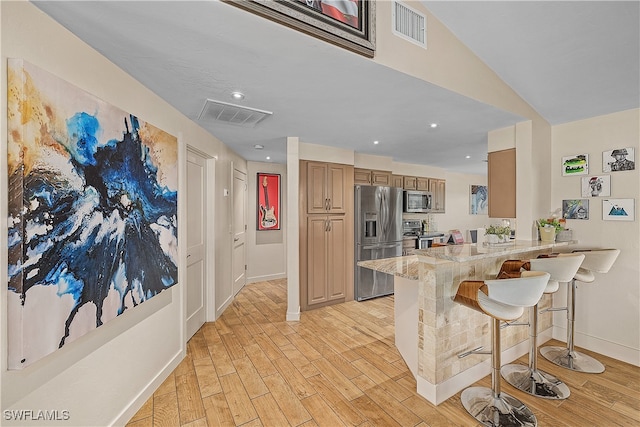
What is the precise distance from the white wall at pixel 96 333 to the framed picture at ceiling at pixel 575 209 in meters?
3.98

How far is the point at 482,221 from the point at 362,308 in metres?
4.94

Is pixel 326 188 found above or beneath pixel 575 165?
beneath

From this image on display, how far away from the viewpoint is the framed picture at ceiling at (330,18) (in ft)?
4.32

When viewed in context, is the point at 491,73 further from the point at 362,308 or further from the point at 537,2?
the point at 362,308

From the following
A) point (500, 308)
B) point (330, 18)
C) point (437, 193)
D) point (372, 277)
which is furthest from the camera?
point (437, 193)

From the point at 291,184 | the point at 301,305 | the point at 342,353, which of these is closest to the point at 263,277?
the point at 301,305

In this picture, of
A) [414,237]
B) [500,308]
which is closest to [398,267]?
[500,308]

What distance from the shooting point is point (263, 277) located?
524 cm

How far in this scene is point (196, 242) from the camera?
3.08m

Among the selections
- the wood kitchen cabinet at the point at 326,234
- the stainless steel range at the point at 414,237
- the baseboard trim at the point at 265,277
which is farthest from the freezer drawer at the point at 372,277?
the baseboard trim at the point at 265,277

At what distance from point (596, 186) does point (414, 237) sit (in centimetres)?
263

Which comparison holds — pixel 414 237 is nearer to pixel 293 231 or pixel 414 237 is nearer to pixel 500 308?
pixel 293 231

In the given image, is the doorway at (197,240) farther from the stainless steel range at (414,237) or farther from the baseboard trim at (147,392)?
the stainless steel range at (414,237)

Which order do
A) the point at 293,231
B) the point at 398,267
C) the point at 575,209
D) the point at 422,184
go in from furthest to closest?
the point at 422,184 < the point at 293,231 < the point at 575,209 < the point at 398,267
